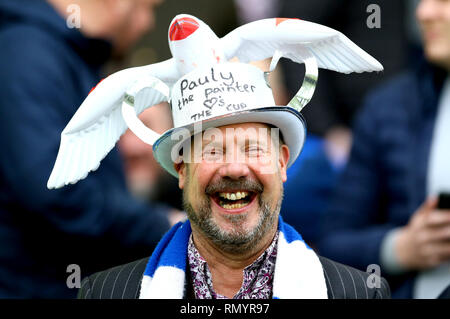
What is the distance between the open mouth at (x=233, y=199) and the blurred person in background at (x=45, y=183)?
1.25 m

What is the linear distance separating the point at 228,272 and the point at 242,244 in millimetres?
166

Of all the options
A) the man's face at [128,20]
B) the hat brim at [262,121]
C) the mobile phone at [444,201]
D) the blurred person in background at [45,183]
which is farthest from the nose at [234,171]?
the man's face at [128,20]

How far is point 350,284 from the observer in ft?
8.33

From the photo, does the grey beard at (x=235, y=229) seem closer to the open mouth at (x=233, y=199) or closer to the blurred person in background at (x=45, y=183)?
the open mouth at (x=233, y=199)

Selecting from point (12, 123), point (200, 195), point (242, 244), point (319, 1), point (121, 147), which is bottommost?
point (242, 244)

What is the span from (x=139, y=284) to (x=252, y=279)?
1.25 feet

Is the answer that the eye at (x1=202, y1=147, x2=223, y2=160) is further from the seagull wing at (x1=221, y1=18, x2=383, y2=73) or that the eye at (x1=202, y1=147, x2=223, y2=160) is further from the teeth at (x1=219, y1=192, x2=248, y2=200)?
the seagull wing at (x1=221, y1=18, x2=383, y2=73)

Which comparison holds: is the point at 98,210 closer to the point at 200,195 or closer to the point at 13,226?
the point at 13,226

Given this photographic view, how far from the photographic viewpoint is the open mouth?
236cm

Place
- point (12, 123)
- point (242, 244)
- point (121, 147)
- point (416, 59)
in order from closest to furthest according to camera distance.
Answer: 1. point (242, 244)
2. point (12, 123)
3. point (416, 59)
4. point (121, 147)

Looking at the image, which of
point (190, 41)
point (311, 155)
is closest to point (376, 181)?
point (311, 155)

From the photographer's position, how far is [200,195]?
94.6 inches

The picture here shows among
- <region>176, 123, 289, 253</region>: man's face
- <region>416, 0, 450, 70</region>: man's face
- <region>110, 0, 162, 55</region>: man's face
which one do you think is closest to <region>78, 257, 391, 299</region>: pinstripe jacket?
<region>176, 123, 289, 253</region>: man's face
